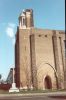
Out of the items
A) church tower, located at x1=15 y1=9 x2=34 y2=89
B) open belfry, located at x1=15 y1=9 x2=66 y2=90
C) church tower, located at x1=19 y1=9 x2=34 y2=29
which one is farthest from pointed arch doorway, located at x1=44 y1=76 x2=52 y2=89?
church tower, located at x1=19 y1=9 x2=34 y2=29

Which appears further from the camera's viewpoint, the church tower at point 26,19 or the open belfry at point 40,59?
the church tower at point 26,19

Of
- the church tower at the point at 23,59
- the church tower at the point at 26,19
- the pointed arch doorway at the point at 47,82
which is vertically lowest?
the pointed arch doorway at the point at 47,82

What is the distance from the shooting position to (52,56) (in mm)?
47750

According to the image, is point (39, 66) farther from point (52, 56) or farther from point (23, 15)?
point (23, 15)

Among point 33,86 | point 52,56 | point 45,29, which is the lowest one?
point 33,86

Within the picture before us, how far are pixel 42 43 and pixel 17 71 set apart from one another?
7758 millimetres

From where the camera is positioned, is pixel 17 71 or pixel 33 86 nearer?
pixel 33 86

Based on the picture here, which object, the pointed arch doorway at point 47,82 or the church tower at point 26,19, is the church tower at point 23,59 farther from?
the pointed arch doorway at point 47,82

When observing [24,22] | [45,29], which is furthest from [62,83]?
[24,22]

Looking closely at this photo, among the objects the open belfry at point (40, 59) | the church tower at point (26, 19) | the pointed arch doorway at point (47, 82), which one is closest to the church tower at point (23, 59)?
the open belfry at point (40, 59)

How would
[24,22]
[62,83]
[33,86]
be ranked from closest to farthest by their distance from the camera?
1. [33,86]
2. [62,83]
3. [24,22]

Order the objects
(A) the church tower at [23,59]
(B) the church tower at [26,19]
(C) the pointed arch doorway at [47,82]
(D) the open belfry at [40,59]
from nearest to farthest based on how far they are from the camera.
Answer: (A) the church tower at [23,59]
(D) the open belfry at [40,59]
(C) the pointed arch doorway at [47,82]
(B) the church tower at [26,19]

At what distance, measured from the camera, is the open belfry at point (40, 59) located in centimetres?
4453

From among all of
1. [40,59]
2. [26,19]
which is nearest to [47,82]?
[40,59]
